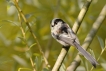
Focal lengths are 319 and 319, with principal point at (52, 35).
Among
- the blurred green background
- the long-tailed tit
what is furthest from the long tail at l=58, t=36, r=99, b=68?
the blurred green background

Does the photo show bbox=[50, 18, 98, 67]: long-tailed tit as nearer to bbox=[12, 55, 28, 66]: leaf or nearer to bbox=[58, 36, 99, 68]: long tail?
bbox=[58, 36, 99, 68]: long tail

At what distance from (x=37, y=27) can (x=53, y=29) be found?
434 millimetres

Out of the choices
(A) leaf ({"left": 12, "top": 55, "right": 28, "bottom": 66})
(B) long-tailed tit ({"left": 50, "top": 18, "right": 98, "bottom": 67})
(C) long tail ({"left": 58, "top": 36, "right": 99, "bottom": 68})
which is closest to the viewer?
(C) long tail ({"left": 58, "top": 36, "right": 99, "bottom": 68})

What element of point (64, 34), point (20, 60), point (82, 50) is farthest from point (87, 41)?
point (20, 60)

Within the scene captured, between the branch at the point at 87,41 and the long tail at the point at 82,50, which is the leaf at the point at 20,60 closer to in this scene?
the long tail at the point at 82,50

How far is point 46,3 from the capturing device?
192 centimetres

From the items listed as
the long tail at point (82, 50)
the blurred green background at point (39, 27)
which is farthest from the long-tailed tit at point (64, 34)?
the blurred green background at point (39, 27)

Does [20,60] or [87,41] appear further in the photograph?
[20,60]

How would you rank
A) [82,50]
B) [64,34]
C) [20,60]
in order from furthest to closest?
[20,60] < [64,34] < [82,50]

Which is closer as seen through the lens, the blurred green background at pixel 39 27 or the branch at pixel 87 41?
the branch at pixel 87 41

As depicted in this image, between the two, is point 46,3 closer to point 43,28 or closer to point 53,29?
point 43,28

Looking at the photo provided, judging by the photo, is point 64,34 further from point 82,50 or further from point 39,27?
point 39,27

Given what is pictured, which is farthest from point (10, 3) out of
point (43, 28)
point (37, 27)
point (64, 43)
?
point (43, 28)

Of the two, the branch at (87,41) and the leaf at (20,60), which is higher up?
the branch at (87,41)
